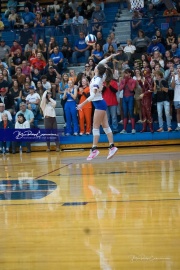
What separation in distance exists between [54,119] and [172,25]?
19.8ft

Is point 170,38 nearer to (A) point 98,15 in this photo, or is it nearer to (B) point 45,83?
(A) point 98,15

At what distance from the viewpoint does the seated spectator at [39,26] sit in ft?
74.1

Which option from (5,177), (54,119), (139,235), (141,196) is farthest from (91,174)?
(54,119)

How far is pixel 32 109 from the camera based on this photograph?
1938 cm

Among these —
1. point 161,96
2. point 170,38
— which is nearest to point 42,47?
point 170,38

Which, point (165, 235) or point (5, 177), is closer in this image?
point (165, 235)

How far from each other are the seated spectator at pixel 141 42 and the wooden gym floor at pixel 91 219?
945 cm

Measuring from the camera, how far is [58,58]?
70.7 ft

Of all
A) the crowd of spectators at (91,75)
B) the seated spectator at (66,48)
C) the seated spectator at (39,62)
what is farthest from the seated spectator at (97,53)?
the seated spectator at (39,62)

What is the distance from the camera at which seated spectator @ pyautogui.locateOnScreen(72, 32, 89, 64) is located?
21594mm

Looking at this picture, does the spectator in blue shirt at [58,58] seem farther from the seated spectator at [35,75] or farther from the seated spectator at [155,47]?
the seated spectator at [155,47]

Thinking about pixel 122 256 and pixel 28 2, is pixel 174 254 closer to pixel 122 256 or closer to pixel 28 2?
pixel 122 256

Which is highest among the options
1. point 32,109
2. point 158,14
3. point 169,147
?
point 158,14

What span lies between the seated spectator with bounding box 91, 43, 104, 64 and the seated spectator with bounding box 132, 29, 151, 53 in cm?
126
